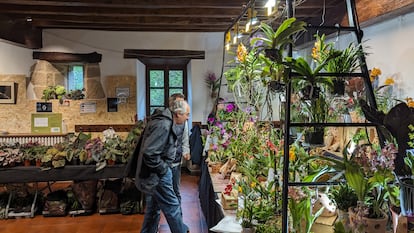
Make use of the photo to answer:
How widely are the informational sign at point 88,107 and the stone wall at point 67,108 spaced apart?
2.3 inches

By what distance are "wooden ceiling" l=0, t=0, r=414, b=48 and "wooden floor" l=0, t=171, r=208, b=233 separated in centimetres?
254

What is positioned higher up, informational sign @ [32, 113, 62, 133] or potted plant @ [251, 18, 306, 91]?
potted plant @ [251, 18, 306, 91]

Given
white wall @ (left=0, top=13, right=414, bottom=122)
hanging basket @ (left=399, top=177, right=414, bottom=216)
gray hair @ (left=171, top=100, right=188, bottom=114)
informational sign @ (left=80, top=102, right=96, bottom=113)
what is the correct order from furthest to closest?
informational sign @ (left=80, top=102, right=96, bottom=113)
white wall @ (left=0, top=13, right=414, bottom=122)
gray hair @ (left=171, top=100, right=188, bottom=114)
hanging basket @ (left=399, top=177, right=414, bottom=216)

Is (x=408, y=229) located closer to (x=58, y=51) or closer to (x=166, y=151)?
(x=166, y=151)

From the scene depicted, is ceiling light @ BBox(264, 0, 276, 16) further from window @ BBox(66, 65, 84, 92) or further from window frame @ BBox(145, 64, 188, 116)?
window @ BBox(66, 65, 84, 92)

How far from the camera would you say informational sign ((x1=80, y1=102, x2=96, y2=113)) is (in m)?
6.69

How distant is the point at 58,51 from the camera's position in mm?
6676

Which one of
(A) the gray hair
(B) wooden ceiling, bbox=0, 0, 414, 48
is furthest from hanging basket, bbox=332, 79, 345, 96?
(A) the gray hair

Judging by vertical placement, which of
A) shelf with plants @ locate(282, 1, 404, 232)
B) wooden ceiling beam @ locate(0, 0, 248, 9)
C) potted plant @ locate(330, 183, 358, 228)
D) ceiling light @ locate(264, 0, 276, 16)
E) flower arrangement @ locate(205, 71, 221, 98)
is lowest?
potted plant @ locate(330, 183, 358, 228)

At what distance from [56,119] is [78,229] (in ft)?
10.1

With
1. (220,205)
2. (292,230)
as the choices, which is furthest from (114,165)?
(292,230)

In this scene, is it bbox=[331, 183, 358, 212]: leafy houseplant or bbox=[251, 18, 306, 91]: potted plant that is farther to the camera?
bbox=[251, 18, 306, 91]: potted plant

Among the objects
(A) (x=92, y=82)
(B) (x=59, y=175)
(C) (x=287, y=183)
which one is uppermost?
(A) (x=92, y=82)

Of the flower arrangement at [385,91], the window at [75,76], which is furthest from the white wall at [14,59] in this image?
the flower arrangement at [385,91]
